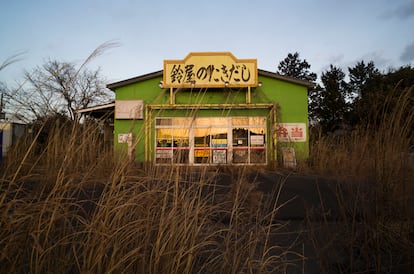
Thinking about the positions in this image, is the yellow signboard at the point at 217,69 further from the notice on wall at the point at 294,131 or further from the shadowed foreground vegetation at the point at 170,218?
the shadowed foreground vegetation at the point at 170,218

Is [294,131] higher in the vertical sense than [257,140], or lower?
higher

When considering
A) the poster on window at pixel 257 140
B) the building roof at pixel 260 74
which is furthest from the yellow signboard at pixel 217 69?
the poster on window at pixel 257 140

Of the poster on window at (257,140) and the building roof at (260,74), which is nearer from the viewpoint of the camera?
the poster on window at (257,140)

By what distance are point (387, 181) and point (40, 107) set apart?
8.30ft

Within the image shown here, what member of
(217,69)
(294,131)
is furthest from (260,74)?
(294,131)

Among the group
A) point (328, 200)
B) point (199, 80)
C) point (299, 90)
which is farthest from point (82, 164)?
point (299, 90)

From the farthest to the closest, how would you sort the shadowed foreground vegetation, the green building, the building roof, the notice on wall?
the building roof → the notice on wall → the green building → the shadowed foreground vegetation

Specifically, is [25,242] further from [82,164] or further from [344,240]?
[344,240]

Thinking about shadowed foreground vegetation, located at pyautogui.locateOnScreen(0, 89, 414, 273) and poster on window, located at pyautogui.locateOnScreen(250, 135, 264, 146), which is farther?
poster on window, located at pyautogui.locateOnScreen(250, 135, 264, 146)

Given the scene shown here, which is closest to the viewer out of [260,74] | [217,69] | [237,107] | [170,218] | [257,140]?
[170,218]

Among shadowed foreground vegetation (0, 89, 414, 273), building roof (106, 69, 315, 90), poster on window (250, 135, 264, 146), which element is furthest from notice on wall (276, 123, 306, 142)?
shadowed foreground vegetation (0, 89, 414, 273)

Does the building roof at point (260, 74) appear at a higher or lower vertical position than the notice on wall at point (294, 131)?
higher

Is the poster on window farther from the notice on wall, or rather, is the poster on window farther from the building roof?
the building roof

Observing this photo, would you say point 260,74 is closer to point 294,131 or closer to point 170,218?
point 294,131
